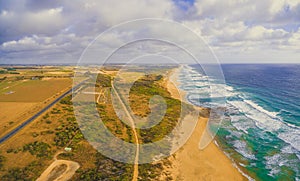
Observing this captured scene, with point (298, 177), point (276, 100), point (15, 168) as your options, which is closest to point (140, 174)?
point (15, 168)

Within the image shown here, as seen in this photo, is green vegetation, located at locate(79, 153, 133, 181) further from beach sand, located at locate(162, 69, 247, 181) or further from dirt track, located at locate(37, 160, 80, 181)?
beach sand, located at locate(162, 69, 247, 181)

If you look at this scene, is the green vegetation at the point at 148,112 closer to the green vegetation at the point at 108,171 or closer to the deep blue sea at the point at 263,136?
the green vegetation at the point at 108,171

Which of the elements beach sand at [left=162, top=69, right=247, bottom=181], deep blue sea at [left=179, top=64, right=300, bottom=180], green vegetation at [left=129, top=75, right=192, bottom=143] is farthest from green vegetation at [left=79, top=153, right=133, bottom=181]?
deep blue sea at [left=179, top=64, right=300, bottom=180]

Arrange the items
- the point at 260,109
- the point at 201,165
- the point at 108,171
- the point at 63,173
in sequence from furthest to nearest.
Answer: the point at 260,109
the point at 201,165
the point at 108,171
the point at 63,173

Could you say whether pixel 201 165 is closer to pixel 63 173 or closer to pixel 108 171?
pixel 108 171

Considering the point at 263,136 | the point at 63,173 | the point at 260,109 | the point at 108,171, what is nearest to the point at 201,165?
the point at 108,171

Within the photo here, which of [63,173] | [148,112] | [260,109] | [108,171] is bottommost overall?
[108,171]

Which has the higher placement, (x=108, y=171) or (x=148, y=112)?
(x=148, y=112)

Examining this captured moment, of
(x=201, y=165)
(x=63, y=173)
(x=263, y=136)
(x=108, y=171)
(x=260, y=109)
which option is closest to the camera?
(x=63, y=173)
